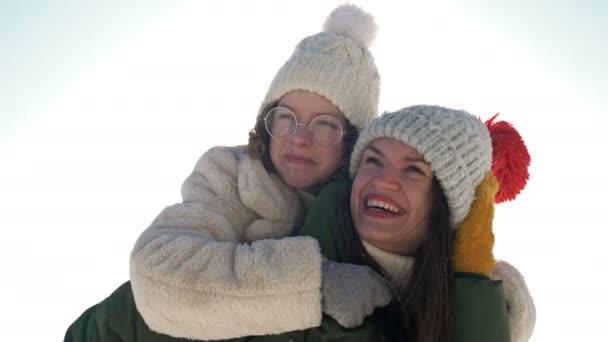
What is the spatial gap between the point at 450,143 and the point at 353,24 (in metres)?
1.16

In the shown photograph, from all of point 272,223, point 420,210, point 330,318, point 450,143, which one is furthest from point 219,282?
point 450,143

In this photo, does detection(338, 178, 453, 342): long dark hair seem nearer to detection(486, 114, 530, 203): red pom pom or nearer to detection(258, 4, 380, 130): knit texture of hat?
detection(486, 114, 530, 203): red pom pom

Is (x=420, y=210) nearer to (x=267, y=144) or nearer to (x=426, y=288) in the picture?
(x=426, y=288)

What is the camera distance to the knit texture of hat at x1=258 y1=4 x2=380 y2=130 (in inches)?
113

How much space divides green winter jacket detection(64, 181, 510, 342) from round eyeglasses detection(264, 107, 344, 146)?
48cm

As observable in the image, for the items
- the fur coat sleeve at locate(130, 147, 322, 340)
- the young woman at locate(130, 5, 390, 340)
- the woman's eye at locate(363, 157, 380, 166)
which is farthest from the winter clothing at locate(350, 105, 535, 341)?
the fur coat sleeve at locate(130, 147, 322, 340)

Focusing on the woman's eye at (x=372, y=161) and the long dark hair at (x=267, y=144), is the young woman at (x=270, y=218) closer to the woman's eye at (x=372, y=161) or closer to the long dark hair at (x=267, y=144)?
the long dark hair at (x=267, y=144)

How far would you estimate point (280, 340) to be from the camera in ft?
6.45

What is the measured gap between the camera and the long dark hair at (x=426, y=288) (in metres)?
2.08

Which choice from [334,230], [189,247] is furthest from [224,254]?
[334,230]

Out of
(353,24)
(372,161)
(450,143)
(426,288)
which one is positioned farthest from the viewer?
(353,24)

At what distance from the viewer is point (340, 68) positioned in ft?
9.67

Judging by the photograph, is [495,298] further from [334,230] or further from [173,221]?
[173,221]

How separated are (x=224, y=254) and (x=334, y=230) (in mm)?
583
